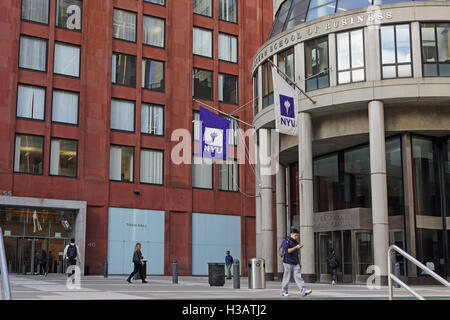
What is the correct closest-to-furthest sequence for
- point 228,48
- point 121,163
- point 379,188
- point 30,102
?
1. point 379,188
2. point 30,102
3. point 121,163
4. point 228,48

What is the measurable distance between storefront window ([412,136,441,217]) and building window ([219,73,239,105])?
64.9 ft

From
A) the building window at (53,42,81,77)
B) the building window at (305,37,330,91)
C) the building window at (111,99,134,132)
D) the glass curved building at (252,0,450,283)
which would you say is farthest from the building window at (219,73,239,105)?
the building window at (305,37,330,91)

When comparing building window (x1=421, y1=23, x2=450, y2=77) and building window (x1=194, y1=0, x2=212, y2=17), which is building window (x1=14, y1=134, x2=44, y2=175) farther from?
building window (x1=421, y1=23, x2=450, y2=77)

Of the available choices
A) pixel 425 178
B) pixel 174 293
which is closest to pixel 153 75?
pixel 425 178

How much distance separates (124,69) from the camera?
4338cm

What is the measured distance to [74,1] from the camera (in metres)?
41.9

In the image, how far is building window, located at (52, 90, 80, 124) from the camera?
4034cm

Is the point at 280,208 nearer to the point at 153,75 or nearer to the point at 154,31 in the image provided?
the point at 153,75

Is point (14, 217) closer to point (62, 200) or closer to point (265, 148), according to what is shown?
point (62, 200)

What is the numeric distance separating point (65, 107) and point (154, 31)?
30.6ft

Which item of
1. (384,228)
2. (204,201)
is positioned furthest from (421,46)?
(204,201)

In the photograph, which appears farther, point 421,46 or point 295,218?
point 295,218

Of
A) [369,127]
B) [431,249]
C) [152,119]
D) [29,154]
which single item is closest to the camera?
[369,127]
